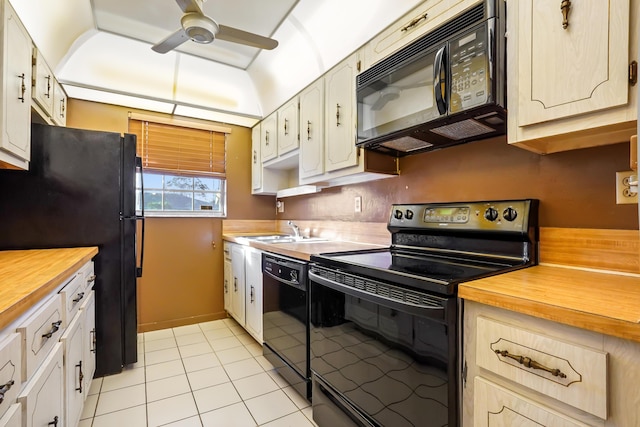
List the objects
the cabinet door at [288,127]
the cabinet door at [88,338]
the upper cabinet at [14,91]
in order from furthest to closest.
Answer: the cabinet door at [288,127] < the cabinet door at [88,338] < the upper cabinet at [14,91]

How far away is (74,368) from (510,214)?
6.93ft

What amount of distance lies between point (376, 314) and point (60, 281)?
1276 millimetres

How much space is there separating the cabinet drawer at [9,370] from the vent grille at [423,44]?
1747 mm

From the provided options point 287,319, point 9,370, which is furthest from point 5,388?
point 287,319

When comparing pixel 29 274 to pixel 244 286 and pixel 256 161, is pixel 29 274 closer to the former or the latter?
pixel 244 286

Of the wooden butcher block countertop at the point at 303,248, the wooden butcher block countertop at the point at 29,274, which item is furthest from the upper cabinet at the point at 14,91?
the wooden butcher block countertop at the point at 303,248

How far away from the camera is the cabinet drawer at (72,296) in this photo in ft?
4.31

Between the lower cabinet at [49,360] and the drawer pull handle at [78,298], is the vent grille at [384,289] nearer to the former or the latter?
the lower cabinet at [49,360]

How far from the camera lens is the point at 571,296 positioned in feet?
2.68

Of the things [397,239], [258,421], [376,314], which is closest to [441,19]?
[397,239]

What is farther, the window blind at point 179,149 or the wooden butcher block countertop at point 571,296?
the window blind at point 179,149

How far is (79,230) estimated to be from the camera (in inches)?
81.4

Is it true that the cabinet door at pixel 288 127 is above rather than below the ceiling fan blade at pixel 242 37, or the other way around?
below

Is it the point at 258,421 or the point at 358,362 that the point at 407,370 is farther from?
the point at 258,421
